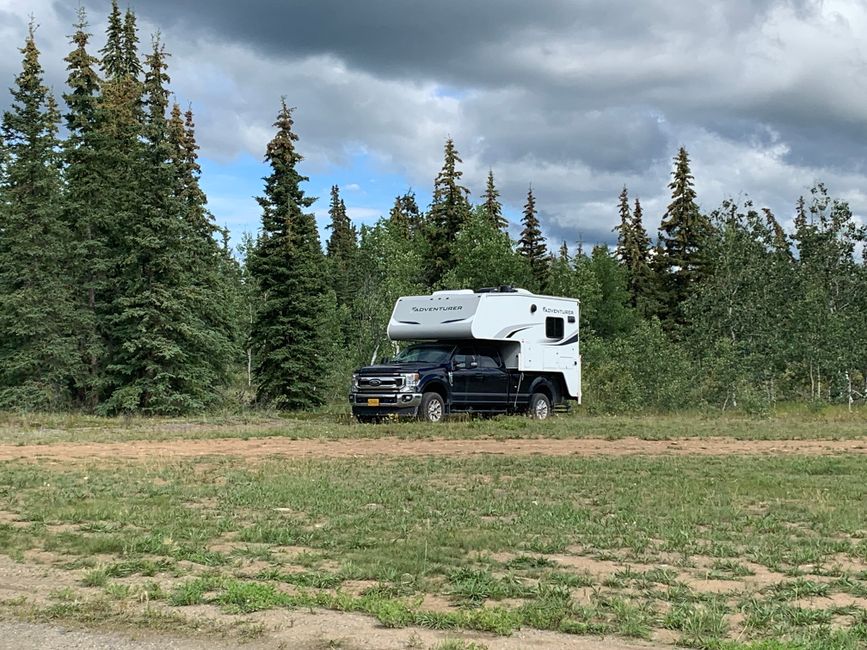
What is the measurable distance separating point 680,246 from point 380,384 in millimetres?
36358

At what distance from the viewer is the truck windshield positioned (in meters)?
19.8

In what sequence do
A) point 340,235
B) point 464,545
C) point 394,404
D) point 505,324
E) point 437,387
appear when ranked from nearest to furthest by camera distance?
1. point 464,545
2. point 394,404
3. point 437,387
4. point 505,324
5. point 340,235

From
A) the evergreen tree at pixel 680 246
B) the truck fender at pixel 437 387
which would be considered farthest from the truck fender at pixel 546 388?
the evergreen tree at pixel 680 246

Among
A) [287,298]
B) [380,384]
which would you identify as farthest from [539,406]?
[287,298]

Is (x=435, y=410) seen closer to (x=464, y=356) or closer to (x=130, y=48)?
(x=464, y=356)

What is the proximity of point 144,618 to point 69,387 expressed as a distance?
2342cm

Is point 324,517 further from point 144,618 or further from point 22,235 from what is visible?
point 22,235

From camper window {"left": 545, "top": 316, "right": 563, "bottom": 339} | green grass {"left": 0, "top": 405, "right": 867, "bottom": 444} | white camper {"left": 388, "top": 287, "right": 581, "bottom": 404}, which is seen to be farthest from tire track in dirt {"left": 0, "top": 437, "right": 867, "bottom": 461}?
camper window {"left": 545, "top": 316, "right": 563, "bottom": 339}

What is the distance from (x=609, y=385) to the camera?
80.4 feet

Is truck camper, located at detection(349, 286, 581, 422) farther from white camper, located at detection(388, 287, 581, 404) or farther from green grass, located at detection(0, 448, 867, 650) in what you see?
green grass, located at detection(0, 448, 867, 650)

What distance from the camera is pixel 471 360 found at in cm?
2003

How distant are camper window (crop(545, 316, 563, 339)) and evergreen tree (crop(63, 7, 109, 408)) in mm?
13686

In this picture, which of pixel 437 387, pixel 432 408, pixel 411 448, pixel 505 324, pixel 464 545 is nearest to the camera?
pixel 464 545

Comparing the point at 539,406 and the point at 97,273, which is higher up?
the point at 97,273
